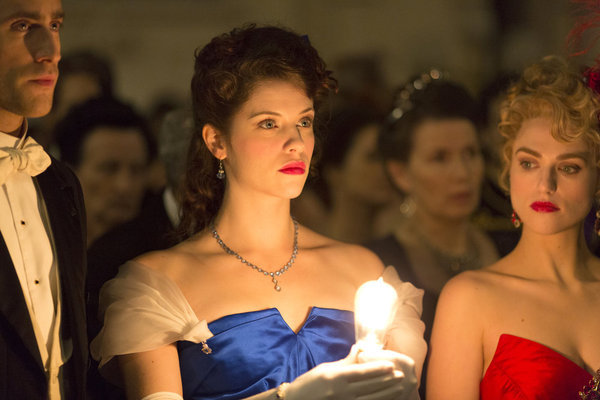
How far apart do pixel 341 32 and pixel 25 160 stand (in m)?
6.44

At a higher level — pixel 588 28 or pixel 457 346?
pixel 588 28

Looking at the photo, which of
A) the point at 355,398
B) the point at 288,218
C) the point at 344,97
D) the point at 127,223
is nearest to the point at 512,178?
the point at 288,218

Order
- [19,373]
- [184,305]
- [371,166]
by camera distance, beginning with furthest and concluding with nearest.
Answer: [371,166] < [184,305] < [19,373]

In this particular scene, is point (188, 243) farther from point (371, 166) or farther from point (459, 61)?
point (459, 61)

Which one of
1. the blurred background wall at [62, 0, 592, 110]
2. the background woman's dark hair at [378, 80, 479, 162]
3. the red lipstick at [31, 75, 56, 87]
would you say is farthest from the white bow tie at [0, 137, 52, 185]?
the blurred background wall at [62, 0, 592, 110]

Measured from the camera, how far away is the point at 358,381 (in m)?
2.29

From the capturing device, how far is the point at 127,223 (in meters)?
3.56

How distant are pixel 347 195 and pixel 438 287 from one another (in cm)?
161

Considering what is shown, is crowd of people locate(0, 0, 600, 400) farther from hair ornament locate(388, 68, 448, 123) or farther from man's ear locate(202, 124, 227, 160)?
hair ornament locate(388, 68, 448, 123)

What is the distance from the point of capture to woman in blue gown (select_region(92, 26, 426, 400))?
8.52 feet

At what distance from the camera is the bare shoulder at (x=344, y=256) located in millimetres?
2961

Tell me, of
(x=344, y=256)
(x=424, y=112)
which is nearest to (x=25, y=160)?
(x=344, y=256)

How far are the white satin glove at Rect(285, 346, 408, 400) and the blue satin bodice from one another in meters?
0.32

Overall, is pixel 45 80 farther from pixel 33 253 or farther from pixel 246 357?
pixel 246 357
